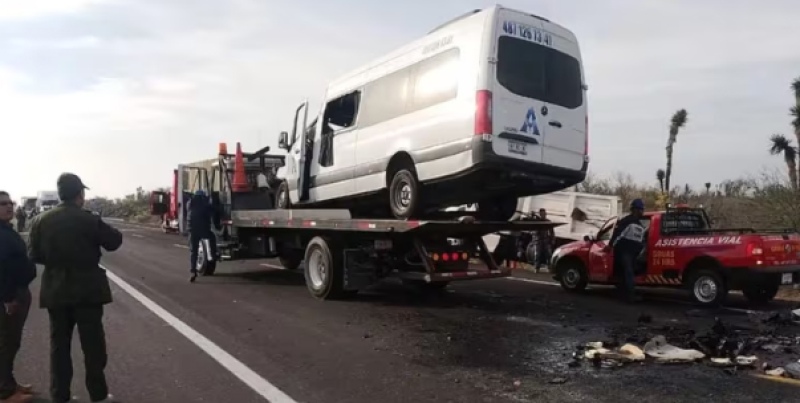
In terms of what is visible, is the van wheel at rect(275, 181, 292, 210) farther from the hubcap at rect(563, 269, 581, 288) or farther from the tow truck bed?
the hubcap at rect(563, 269, 581, 288)

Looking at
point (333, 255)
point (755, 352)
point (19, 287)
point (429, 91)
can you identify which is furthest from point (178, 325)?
point (755, 352)

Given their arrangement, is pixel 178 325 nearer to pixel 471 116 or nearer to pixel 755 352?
pixel 471 116

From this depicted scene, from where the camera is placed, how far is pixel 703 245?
10.5 m

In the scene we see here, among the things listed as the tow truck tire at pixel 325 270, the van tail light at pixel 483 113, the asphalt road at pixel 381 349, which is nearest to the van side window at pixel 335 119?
the tow truck tire at pixel 325 270

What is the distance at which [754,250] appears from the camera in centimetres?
1006

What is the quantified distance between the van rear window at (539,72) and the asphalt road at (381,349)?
291 cm

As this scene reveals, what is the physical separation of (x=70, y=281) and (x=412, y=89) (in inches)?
218

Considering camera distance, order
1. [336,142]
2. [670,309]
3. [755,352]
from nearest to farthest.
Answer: [755,352], [670,309], [336,142]

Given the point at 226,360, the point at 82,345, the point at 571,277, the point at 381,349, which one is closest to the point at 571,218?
the point at 571,277

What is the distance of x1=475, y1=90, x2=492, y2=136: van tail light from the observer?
325 inches

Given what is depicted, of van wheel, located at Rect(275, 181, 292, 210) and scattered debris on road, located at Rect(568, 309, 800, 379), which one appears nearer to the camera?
scattered debris on road, located at Rect(568, 309, 800, 379)

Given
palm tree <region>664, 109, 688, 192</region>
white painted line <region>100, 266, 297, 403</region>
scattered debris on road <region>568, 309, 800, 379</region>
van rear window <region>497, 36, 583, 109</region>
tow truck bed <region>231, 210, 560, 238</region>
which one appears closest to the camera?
white painted line <region>100, 266, 297, 403</region>

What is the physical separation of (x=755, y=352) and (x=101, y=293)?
605cm

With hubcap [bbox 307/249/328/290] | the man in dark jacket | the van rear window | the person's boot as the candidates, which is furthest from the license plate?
the man in dark jacket
